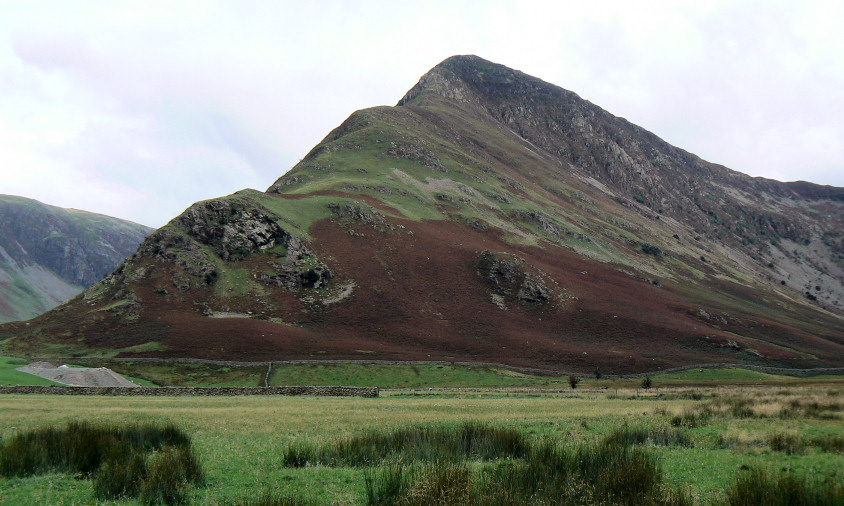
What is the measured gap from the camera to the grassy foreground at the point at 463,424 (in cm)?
1219

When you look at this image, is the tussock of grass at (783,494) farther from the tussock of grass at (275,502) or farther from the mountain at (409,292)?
the mountain at (409,292)

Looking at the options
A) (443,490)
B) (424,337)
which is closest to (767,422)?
(443,490)

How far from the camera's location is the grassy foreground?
1219 centimetres

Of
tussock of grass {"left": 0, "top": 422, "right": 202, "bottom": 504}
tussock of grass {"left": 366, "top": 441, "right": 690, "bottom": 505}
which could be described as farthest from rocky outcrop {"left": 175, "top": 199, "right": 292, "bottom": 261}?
tussock of grass {"left": 366, "top": 441, "right": 690, "bottom": 505}

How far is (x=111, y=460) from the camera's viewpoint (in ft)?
43.7

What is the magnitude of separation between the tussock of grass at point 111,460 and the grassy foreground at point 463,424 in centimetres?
50

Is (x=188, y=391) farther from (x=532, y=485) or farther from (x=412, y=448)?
(x=532, y=485)

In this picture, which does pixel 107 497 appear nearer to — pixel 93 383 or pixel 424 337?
pixel 93 383

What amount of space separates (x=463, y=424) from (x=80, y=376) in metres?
50.6

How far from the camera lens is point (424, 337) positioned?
80.3 meters

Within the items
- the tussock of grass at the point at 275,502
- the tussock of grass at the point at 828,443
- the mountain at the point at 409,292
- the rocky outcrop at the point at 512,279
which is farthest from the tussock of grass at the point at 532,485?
the rocky outcrop at the point at 512,279

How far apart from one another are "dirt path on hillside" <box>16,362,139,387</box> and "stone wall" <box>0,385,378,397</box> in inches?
172

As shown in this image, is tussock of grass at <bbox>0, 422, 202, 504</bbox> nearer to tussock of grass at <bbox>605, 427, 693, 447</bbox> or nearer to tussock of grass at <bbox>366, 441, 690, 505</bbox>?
tussock of grass at <bbox>366, 441, 690, 505</bbox>

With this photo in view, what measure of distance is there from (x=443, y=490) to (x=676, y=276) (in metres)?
148
